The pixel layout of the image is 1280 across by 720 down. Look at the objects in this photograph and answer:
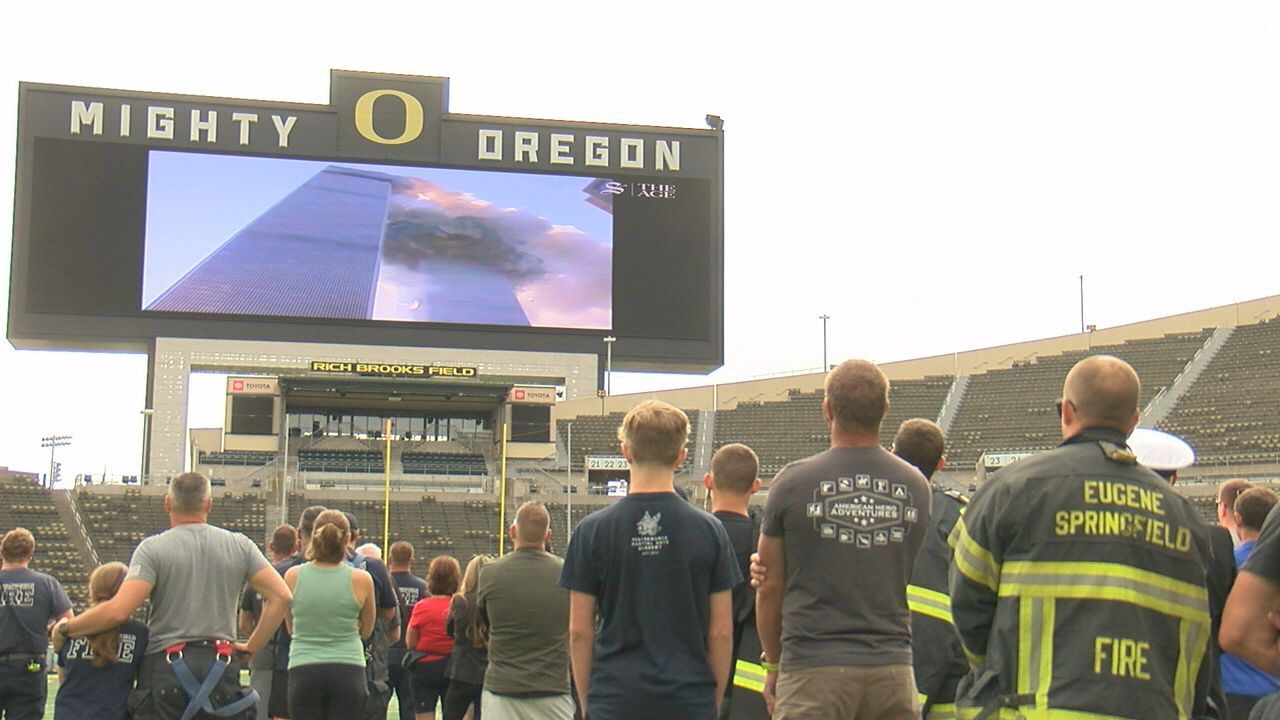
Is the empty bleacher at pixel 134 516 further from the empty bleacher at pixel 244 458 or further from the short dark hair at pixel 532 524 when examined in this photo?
the short dark hair at pixel 532 524

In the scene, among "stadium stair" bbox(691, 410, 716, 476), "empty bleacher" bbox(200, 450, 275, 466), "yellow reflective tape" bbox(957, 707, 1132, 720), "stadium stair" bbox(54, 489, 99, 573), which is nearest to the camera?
"yellow reflective tape" bbox(957, 707, 1132, 720)

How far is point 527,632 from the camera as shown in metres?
6.98

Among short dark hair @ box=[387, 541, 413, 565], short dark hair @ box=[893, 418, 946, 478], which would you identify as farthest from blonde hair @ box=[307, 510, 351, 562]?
short dark hair @ box=[893, 418, 946, 478]

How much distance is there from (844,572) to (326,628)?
362cm

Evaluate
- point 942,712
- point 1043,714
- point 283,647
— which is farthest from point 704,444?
point 1043,714

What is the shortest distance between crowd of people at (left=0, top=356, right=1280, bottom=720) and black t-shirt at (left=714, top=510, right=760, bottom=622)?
1cm

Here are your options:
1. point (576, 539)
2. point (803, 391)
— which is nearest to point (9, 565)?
point (576, 539)

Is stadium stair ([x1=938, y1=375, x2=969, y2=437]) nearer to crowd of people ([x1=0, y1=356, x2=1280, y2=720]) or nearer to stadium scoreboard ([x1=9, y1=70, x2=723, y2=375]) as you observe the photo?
stadium scoreboard ([x1=9, y1=70, x2=723, y2=375])

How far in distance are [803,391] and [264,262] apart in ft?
68.8

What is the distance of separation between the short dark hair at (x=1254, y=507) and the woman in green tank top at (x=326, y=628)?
4.11 m

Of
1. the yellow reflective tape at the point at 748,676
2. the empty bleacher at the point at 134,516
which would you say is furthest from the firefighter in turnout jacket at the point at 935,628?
the empty bleacher at the point at 134,516

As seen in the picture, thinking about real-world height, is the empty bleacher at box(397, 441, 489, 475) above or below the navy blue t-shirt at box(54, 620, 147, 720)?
above

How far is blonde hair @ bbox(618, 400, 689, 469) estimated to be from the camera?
5.21 m

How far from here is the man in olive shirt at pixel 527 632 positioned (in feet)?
22.8
